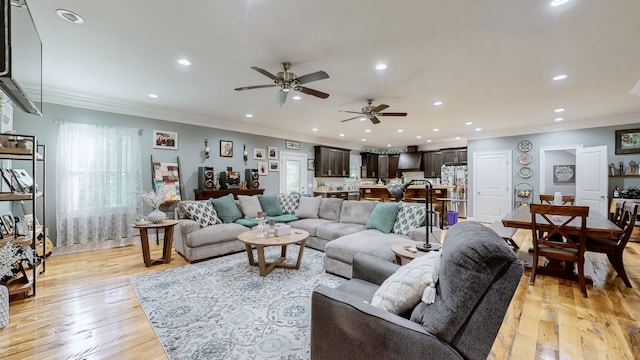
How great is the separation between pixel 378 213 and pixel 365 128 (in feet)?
11.6

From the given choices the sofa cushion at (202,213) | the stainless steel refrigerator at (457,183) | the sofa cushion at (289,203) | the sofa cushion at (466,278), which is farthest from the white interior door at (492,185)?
the sofa cushion at (466,278)

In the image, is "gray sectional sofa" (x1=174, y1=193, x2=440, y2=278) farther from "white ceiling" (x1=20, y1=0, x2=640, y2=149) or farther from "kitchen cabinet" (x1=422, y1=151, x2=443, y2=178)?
"kitchen cabinet" (x1=422, y1=151, x2=443, y2=178)

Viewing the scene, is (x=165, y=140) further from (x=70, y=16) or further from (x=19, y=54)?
(x=19, y=54)

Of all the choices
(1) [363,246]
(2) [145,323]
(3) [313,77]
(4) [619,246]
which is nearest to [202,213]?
(2) [145,323]

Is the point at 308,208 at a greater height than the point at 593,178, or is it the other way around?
the point at 593,178

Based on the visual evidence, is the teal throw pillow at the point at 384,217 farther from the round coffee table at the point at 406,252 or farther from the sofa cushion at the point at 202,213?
the sofa cushion at the point at 202,213

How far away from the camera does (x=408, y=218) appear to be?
341cm

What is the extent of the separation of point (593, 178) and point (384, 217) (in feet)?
17.5

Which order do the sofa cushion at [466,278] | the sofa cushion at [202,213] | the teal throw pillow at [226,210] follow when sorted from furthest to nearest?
the teal throw pillow at [226,210] < the sofa cushion at [202,213] < the sofa cushion at [466,278]

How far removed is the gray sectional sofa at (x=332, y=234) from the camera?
9.87ft

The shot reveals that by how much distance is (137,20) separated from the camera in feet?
7.16

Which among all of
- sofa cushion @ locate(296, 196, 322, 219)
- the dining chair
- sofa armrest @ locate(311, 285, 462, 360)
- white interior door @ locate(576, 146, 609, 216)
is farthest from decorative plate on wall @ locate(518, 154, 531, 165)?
sofa armrest @ locate(311, 285, 462, 360)

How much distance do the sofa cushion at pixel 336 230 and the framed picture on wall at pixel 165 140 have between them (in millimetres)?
3445

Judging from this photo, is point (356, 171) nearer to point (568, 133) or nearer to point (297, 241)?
point (568, 133)
